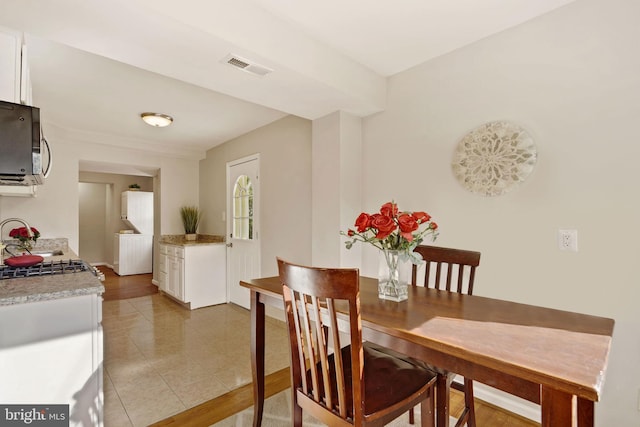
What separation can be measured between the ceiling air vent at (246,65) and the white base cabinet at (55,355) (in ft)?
4.78

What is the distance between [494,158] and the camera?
2.07 metres

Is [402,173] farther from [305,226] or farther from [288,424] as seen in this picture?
[288,424]

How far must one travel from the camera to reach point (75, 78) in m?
2.64

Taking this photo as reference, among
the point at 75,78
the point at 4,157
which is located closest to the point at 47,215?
the point at 75,78

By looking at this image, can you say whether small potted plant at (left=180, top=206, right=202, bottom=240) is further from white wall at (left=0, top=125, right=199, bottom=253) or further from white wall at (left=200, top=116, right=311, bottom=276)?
white wall at (left=200, top=116, right=311, bottom=276)

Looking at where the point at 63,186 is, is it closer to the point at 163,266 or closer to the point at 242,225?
the point at 163,266

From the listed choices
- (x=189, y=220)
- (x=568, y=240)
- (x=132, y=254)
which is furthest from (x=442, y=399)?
(x=132, y=254)

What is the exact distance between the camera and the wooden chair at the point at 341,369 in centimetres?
106

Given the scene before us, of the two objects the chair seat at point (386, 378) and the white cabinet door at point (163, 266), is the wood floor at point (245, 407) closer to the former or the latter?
the chair seat at point (386, 378)

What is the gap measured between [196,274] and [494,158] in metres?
3.74

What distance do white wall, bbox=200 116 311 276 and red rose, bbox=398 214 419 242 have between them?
197 cm

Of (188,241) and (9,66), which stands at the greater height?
(9,66)

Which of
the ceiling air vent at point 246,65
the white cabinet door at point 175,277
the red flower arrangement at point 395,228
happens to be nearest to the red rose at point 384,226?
the red flower arrangement at point 395,228

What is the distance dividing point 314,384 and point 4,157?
68.6 inches
